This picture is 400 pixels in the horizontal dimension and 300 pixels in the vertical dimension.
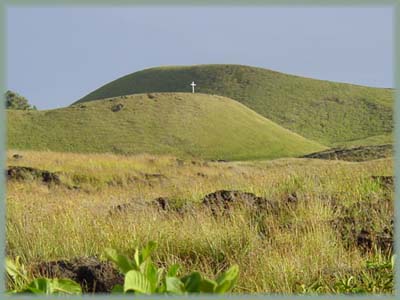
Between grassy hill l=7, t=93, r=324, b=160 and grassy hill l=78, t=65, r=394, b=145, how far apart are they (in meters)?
19.4

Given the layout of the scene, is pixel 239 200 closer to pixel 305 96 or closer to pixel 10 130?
pixel 10 130

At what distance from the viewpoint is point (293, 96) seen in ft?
346

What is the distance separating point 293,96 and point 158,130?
41634mm

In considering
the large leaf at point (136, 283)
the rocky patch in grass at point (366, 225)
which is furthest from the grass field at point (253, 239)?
the large leaf at point (136, 283)

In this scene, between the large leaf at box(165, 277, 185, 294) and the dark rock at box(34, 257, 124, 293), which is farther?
the dark rock at box(34, 257, 124, 293)

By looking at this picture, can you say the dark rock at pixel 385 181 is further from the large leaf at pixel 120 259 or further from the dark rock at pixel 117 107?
the dark rock at pixel 117 107

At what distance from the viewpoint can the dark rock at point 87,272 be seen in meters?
3.53

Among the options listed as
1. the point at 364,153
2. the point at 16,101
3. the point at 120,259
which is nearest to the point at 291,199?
the point at 120,259

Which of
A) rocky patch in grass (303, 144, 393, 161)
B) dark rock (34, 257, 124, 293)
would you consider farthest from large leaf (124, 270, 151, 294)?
rocky patch in grass (303, 144, 393, 161)

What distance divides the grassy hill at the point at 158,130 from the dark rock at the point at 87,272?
5927 centimetres

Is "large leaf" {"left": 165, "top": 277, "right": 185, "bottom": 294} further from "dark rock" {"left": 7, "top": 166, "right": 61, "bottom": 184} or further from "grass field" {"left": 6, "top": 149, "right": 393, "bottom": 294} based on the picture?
"dark rock" {"left": 7, "top": 166, "right": 61, "bottom": 184}

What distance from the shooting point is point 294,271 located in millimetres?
4152

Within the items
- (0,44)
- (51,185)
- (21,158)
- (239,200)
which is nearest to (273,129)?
(21,158)

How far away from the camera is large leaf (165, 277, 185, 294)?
1.89 m
